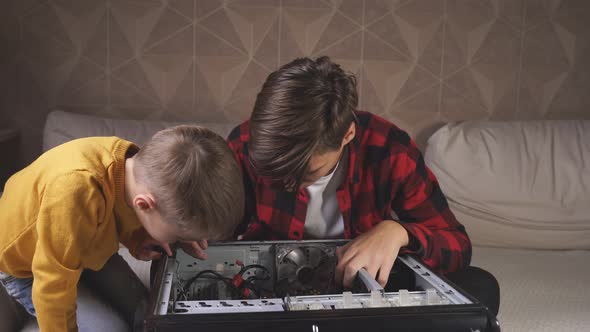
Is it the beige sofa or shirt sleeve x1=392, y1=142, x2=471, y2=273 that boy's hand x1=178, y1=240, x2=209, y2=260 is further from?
the beige sofa

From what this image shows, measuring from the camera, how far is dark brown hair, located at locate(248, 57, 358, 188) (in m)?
1.05

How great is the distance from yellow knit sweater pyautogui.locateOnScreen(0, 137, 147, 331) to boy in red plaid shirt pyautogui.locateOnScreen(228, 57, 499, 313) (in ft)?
0.90

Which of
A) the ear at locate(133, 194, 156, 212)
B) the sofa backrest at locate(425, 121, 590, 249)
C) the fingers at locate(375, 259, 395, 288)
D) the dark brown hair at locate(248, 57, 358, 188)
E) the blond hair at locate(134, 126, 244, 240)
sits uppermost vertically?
the dark brown hair at locate(248, 57, 358, 188)

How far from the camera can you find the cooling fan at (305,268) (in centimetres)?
117

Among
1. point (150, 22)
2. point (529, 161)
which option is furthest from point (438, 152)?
point (150, 22)

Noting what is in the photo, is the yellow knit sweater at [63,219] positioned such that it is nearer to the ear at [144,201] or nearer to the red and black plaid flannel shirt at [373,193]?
the ear at [144,201]

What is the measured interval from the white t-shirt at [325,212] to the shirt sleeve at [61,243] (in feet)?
1.59

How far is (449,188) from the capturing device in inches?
79.6

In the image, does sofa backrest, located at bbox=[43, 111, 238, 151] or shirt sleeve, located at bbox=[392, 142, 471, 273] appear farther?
sofa backrest, located at bbox=[43, 111, 238, 151]

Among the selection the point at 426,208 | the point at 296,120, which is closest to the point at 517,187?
the point at 426,208

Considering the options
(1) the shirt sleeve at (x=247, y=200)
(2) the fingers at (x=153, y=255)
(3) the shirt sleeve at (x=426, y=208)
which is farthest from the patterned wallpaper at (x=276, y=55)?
(2) the fingers at (x=153, y=255)

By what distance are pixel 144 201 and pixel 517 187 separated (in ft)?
4.46

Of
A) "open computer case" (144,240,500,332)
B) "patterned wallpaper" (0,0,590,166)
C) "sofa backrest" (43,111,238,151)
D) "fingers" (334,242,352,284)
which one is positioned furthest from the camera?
"patterned wallpaper" (0,0,590,166)

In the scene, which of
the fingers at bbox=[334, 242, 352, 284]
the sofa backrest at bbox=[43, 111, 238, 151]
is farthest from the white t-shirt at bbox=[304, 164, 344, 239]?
the sofa backrest at bbox=[43, 111, 238, 151]
